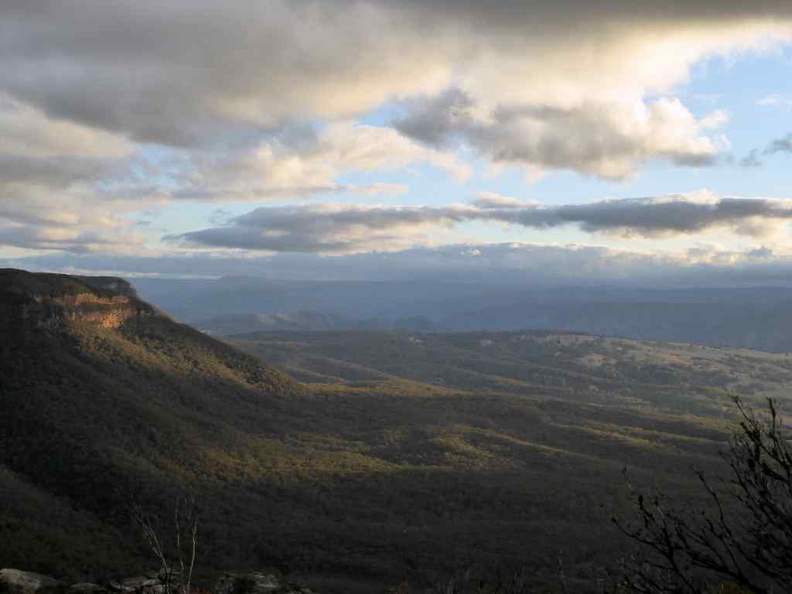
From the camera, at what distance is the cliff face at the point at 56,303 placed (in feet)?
330

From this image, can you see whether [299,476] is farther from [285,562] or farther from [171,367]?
[171,367]

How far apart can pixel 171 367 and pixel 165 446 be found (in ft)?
104

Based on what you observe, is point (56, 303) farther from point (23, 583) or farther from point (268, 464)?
point (23, 583)

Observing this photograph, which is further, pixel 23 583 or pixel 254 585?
pixel 254 585

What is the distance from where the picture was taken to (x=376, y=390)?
15888 cm

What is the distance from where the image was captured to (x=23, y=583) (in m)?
31.6

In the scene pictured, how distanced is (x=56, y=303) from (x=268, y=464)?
51.5 m

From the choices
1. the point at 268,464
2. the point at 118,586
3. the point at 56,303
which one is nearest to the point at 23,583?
the point at 118,586

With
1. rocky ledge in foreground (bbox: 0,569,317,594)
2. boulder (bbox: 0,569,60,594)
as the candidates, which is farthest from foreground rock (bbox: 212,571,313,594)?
boulder (bbox: 0,569,60,594)

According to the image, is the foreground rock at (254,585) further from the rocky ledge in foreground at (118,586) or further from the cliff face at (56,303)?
the cliff face at (56,303)

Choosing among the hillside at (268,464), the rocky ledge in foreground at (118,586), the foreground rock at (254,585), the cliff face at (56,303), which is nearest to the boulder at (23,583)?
the rocky ledge in foreground at (118,586)

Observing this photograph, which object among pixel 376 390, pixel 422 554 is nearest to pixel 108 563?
pixel 422 554

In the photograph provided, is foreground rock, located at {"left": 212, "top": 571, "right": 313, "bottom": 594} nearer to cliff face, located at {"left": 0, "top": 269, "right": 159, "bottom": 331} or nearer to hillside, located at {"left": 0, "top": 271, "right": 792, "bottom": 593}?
hillside, located at {"left": 0, "top": 271, "right": 792, "bottom": 593}

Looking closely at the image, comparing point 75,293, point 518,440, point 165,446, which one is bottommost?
point 518,440
